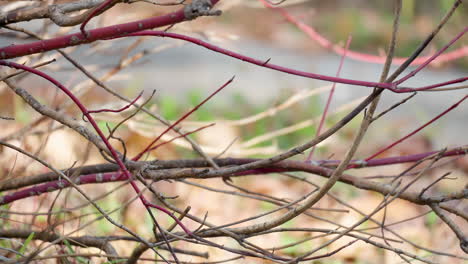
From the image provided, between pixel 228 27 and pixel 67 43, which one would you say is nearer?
pixel 67 43

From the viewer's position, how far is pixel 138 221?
7.12ft

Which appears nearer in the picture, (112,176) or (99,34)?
(99,34)

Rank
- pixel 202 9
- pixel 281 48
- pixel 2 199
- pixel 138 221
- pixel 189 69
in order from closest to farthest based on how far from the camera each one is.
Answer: pixel 202 9 → pixel 2 199 → pixel 138 221 → pixel 189 69 → pixel 281 48

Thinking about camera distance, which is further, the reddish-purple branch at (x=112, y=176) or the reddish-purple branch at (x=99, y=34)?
the reddish-purple branch at (x=112, y=176)

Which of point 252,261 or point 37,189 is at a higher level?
point 252,261

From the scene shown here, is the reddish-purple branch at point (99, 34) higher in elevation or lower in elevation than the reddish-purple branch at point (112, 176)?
lower

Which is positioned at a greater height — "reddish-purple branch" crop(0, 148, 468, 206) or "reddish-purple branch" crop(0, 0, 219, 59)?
"reddish-purple branch" crop(0, 148, 468, 206)

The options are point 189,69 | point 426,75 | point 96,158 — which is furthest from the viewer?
point 426,75

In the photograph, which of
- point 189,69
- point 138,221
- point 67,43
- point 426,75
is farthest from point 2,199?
point 426,75

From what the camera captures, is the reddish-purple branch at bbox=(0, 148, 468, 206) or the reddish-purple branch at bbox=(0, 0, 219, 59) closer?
the reddish-purple branch at bbox=(0, 0, 219, 59)

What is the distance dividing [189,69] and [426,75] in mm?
2207

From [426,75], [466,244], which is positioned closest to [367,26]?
[426,75]

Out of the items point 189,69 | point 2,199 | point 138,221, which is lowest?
point 2,199

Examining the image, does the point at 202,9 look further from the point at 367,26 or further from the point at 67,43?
the point at 367,26
